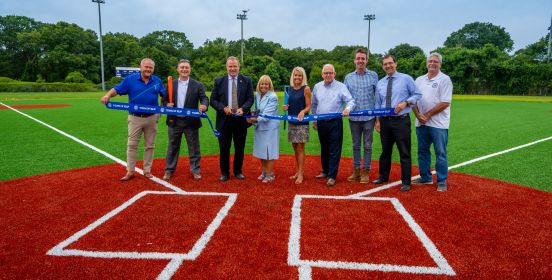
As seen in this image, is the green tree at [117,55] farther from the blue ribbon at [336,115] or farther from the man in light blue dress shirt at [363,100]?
the man in light blue dress shirt at [363,100]

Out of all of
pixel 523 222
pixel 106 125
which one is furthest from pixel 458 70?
pixel 523 222

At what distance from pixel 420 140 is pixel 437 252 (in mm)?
2831

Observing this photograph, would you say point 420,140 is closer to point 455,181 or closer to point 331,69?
point 455,181

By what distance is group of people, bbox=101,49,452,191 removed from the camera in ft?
18.9

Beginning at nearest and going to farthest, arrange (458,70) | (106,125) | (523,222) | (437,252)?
(437,252), (523,222), (106,125), (458,70)

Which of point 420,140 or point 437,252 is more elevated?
point 420,140

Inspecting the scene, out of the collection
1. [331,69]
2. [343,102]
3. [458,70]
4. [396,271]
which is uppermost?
[458,70]

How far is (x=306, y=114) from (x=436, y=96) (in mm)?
2078

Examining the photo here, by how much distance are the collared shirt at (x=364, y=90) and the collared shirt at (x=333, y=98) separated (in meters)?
0.19

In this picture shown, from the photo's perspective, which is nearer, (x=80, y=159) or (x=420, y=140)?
(x=420, y=140)

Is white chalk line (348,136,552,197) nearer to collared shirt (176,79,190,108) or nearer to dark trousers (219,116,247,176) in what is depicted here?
dark trousers (219,116,247,176)

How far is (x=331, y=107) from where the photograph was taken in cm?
604

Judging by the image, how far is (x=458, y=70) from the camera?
50.7 m

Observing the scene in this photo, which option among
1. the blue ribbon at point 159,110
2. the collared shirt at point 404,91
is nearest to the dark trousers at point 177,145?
the blue ribbon at point 159,110
